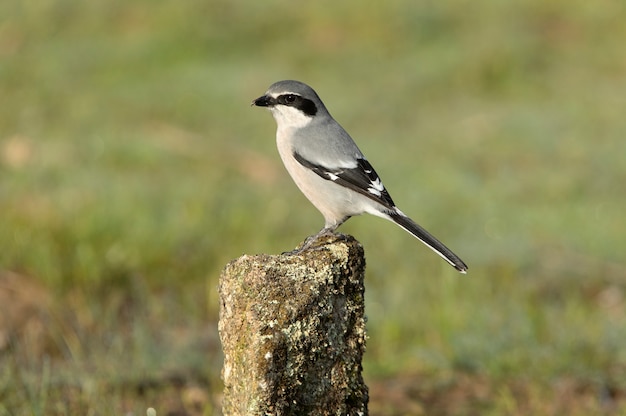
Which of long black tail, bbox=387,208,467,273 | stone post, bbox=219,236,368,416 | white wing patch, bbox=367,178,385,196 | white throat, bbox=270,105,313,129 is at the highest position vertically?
white throat, bbox=270,105,313,129

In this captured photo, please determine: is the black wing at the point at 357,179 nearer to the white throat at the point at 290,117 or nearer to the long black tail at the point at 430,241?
the long black tail at the point at 430,241

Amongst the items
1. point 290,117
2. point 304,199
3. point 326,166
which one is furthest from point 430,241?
point 304,199

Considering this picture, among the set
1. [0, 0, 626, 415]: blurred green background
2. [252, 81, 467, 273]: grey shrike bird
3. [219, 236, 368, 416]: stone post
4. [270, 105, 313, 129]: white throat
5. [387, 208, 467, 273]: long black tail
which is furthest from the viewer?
[0, 0, 626, 415]: blurred green background

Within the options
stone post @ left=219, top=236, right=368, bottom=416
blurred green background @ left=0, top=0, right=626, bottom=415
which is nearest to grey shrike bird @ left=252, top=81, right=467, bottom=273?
stone post @ left=219, top=236, right=368, bottom=416

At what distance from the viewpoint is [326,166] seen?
15.6 feet

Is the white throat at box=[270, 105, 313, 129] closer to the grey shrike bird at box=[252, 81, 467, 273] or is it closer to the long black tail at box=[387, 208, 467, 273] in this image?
the grey shrike bird at box=[252, 81, 467, 273]

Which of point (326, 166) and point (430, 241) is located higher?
point (326, 166)

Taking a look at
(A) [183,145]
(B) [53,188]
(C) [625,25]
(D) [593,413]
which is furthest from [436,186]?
(C) [625,25]

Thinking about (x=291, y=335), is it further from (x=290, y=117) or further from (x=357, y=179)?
(x=290, y=117)

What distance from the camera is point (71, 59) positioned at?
15.8m

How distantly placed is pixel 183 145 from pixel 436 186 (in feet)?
11.0

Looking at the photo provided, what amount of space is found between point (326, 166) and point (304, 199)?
5.61 m

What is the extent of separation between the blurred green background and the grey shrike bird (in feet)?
4.15

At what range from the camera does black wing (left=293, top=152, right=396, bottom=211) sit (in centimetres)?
474
